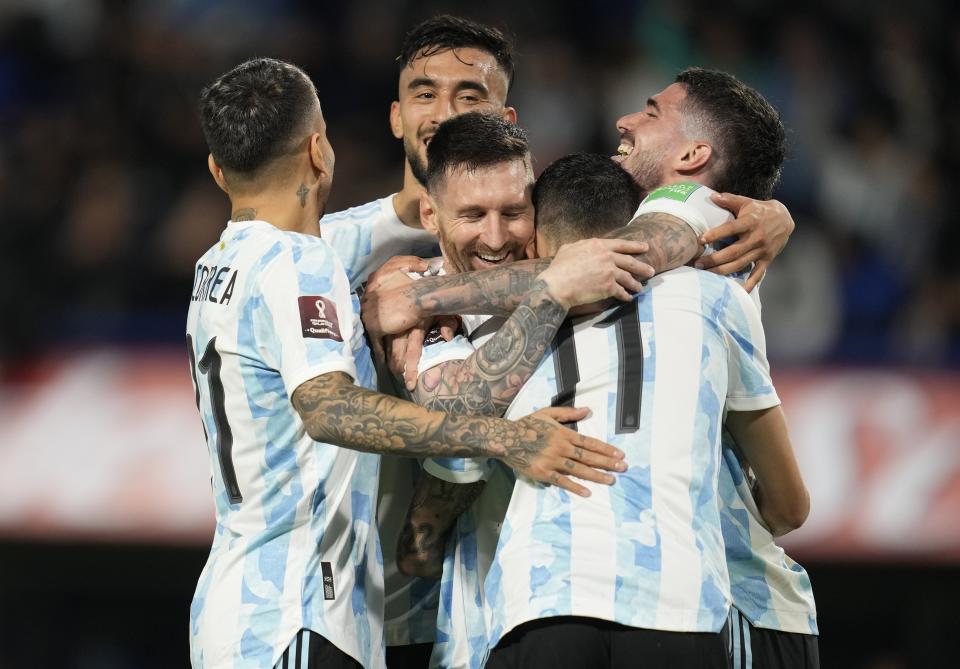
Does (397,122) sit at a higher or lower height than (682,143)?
higher

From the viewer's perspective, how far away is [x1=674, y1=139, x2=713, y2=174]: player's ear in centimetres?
436

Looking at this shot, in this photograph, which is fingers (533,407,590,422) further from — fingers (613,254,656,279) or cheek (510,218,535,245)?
cheek (510,218,535,245)

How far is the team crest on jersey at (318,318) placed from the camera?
12.0ft

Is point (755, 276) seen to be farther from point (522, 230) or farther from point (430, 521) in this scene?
point (430, 521)

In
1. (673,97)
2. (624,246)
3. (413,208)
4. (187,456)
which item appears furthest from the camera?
(187,456)

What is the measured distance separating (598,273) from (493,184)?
64 cm

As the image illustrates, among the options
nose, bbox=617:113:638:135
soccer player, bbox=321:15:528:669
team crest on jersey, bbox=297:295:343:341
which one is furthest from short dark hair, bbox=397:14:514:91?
team crest on jersey, bbox=297:295:343:341

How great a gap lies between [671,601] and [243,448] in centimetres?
129

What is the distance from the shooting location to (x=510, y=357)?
3750mm

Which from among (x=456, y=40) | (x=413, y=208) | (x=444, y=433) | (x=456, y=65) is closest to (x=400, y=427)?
(x=444, y=433)

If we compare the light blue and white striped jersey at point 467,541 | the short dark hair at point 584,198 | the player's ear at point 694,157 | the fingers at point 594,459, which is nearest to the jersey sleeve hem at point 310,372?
the light blue and white striped jersey at point 467,541

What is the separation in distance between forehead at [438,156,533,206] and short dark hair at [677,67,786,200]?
61 centimetres

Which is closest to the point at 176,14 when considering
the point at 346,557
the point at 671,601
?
the point at 346,557

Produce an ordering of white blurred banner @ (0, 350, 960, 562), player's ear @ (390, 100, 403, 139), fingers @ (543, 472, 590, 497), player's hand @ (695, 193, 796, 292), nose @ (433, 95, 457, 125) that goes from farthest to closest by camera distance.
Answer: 1. white blurred banner @ (0, 350, 960, 562)
2. player's ear @ (390, 100, 403, 139)
3. nose @ (433, 95, 457, 125)
4. player's hand @ (695, 193, 796, 292)
5. fingers @ (543, 472, 590, 497)
